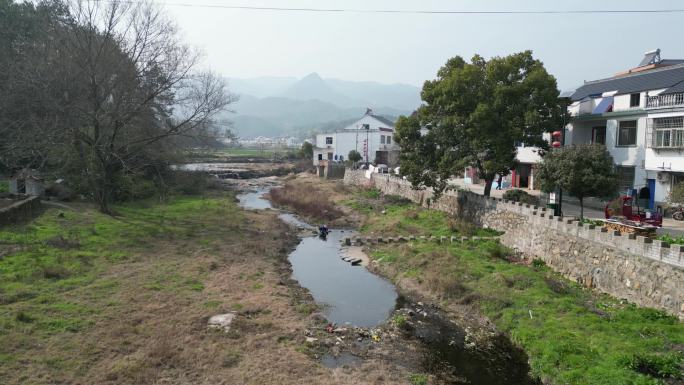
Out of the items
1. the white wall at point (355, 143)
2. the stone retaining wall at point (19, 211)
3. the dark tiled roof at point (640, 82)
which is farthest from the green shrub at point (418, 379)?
the white wall at point (355, 143)

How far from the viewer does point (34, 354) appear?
38.2ft

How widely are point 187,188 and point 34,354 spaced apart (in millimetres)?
38204

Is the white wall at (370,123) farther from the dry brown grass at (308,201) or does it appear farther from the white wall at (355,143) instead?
the dry brown grass at (308,201)

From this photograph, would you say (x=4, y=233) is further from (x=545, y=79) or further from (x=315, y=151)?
(x=315, y=151)

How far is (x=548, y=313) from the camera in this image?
15312 mm

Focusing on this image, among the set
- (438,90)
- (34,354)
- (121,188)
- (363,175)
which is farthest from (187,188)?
(34,354)

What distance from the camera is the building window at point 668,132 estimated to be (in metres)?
23.0

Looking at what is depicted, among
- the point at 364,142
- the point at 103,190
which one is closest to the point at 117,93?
the point at 103,190

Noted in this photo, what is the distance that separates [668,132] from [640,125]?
1.83 m

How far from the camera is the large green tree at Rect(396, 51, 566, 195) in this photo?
85.6 ft

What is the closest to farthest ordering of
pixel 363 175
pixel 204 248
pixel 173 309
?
pixel 173 309 < pixel 204 248 < pixel 363 175

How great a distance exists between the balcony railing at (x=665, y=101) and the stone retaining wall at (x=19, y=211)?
105 feet

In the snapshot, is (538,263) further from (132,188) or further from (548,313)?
(132,188)

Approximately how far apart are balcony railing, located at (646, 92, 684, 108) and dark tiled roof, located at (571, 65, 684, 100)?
1.29 metres
